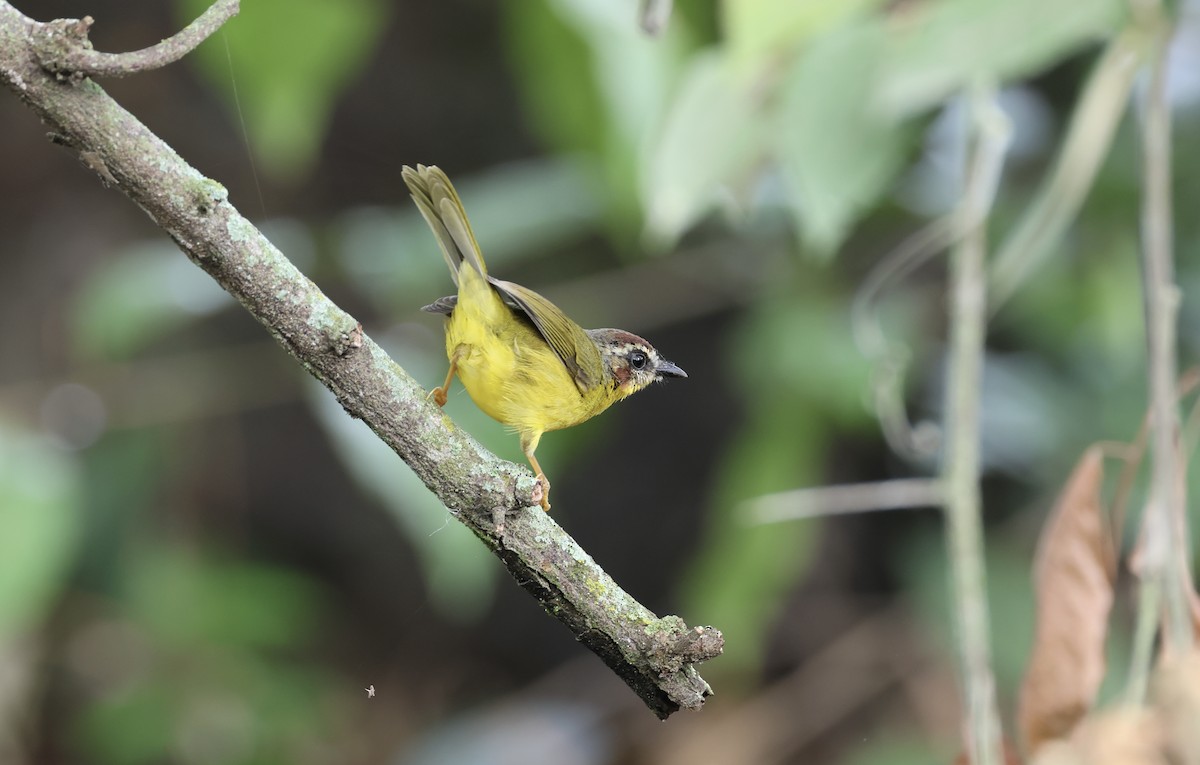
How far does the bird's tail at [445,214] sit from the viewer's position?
1747 millimetres

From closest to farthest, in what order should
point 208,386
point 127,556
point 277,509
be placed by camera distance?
point 208,386 → point 127,556 → point 277,509

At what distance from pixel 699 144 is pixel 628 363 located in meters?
0.53

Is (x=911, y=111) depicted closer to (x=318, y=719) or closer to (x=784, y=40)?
(x=784, y=40)

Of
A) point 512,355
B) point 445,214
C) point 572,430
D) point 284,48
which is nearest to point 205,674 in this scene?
point 572,430

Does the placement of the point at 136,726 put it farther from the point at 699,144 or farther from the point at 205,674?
the point at 699,144

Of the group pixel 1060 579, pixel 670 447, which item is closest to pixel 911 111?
pixel 1060 579

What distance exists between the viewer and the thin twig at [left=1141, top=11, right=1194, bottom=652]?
1599 millimetres

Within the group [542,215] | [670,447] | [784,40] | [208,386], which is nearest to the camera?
[784,40]

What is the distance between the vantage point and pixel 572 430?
3723mm

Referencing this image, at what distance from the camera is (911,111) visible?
309cm

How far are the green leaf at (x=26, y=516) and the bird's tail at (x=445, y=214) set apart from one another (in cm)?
158

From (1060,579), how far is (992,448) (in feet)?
9.90

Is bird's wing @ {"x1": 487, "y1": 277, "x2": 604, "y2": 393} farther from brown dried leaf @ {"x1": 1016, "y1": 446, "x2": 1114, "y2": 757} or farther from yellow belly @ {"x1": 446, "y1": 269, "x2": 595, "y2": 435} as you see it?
brown dried leaf @ {"x1": 1016, "y1": 446, "x2": 1114, "y2": 757}

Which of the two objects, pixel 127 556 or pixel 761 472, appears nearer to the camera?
pixel 761 472
